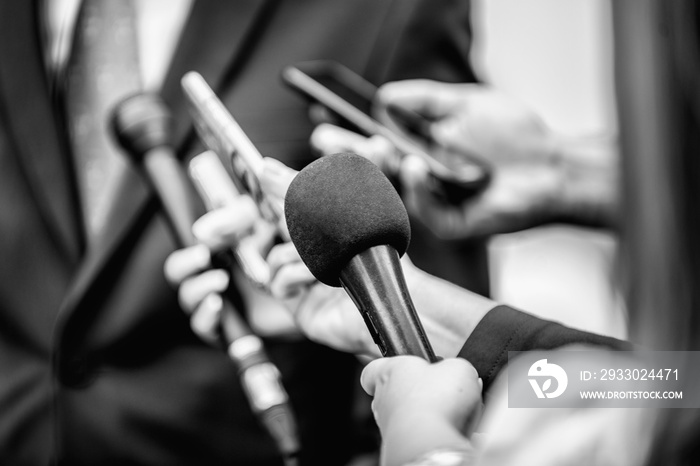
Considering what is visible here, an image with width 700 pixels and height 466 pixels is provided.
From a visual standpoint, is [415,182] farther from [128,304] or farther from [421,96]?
[128,304]

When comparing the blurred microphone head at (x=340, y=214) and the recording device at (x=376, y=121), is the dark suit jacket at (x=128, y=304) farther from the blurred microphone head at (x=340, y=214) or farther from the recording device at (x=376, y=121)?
the blurred microphone head at (x=340, y=214)

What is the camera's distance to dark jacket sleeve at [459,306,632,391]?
37 cm

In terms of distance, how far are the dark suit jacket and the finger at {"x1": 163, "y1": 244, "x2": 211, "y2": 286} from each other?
11cm

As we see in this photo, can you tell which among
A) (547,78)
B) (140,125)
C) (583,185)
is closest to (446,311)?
(140,125)

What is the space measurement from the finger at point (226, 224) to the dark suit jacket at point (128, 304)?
0.15 metres

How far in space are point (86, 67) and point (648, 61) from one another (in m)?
0.57

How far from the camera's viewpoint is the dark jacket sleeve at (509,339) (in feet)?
1.22

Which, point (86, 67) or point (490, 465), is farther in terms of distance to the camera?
point (86, 67)

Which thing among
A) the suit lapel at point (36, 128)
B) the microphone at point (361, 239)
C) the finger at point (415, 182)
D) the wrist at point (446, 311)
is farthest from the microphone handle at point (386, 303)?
the suit lapel at point (36, 128)

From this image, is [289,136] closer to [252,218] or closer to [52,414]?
[252,218]

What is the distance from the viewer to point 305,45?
0.72 metres

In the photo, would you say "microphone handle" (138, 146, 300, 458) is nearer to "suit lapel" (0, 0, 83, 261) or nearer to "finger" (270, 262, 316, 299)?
"finger" (270, 262, 316, 299)

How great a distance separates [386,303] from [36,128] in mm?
485

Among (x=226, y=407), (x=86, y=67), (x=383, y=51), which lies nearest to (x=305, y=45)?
(x=383, y=51)
